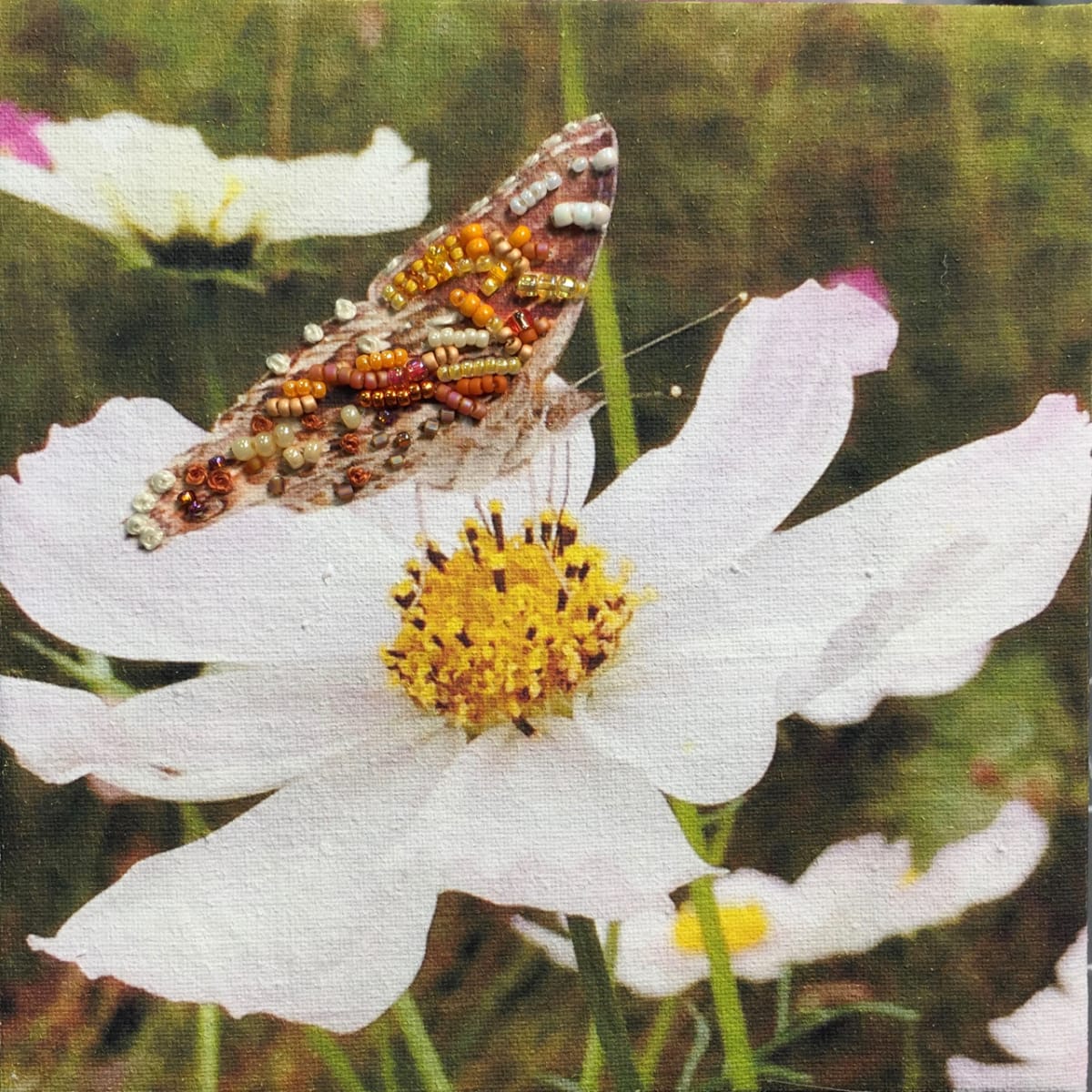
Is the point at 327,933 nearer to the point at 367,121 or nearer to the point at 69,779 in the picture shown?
the point at 69,779

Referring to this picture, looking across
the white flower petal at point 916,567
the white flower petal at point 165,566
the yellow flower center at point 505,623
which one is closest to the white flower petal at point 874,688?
the white flower petal at point 916,567

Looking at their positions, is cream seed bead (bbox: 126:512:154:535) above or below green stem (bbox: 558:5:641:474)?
below

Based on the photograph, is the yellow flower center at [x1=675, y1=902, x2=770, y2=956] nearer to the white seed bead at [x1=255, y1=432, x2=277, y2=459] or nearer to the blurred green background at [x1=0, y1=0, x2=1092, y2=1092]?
the blurred green background at [x1=0, y1=0, x2=1092, y2=1092]

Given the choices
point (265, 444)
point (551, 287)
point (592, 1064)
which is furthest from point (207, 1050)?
point (551, 287)

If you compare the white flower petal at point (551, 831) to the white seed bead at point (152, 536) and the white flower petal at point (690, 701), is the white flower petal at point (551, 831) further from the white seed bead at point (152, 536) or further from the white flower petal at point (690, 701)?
the white seed bead at point (152, 536)

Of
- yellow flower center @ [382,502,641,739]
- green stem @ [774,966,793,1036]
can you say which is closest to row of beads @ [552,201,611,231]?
yellow flower center @ [382,502,641,739]

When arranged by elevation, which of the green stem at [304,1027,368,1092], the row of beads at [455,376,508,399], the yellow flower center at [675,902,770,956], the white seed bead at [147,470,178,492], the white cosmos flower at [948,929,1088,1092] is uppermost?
the row of beads at [455,376,508,399]
